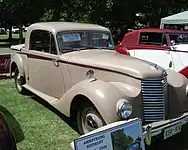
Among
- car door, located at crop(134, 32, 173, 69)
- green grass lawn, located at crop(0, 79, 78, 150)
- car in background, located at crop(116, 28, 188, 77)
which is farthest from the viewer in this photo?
car door, located at crop(134, 32, 173, 69)

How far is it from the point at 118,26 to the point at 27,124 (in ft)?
79.7

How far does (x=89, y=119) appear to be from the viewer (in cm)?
505

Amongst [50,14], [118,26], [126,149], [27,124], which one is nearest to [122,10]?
[118,26]

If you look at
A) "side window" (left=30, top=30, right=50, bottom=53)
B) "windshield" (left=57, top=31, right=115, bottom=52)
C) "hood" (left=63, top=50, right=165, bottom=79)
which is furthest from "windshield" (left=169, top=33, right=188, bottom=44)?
"side window" (left=30, top=30, right=50, bottom=53)

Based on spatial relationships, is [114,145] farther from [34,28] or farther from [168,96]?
[34,28]

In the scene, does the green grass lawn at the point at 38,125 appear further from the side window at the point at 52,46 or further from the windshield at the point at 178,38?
the windshield at the point at 178,38

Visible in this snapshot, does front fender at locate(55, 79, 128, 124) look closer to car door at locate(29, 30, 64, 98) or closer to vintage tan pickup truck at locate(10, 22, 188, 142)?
vintage tan pickup truck at locate(10, 22, 188, 142)

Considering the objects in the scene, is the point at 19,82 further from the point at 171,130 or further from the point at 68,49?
the point at 171,130

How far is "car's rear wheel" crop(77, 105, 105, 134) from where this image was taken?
4844mm

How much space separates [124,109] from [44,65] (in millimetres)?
2584

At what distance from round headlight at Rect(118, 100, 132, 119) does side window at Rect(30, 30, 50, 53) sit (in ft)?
8.33

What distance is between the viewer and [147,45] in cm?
1070

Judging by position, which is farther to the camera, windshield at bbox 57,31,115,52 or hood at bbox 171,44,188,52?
hood at bbox 171,44,188,52

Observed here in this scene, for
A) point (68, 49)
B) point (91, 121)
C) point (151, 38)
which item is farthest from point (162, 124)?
point (151, 38)
